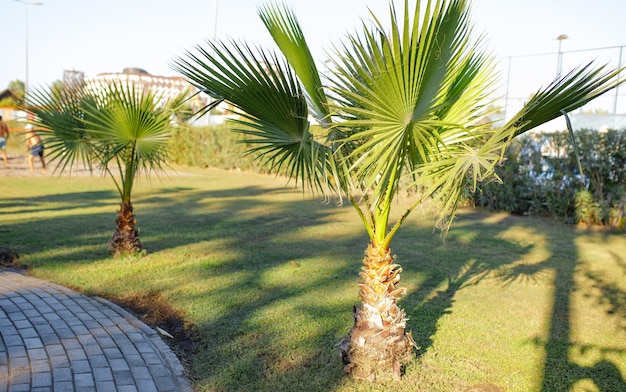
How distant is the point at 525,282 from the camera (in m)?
6.76

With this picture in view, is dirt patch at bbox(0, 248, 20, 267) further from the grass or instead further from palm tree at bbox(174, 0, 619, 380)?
palm tree at bbox(174, 0, 619, 380)

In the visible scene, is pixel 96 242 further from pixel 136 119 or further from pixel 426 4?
pixel 426 4

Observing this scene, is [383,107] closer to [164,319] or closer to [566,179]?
[164,319]

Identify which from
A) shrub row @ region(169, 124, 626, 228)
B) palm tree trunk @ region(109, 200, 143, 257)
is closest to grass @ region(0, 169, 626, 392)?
palm tree trunk @ region(109, 200, 143, 257)

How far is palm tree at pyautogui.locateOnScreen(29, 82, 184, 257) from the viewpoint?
6.24 meters

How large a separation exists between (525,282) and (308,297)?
9.72 feet

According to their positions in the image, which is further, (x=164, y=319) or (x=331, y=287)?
(x=331, y=287)

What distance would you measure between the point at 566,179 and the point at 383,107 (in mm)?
10069

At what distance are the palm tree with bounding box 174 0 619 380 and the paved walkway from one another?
1.47 m

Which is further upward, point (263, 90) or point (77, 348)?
point (263, 90)

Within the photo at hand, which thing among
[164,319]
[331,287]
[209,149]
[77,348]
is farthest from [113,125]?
[209,149]

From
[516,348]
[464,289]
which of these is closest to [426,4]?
[516,348]

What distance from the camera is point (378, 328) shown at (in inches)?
148

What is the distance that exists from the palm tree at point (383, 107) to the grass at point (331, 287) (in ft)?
2.27
